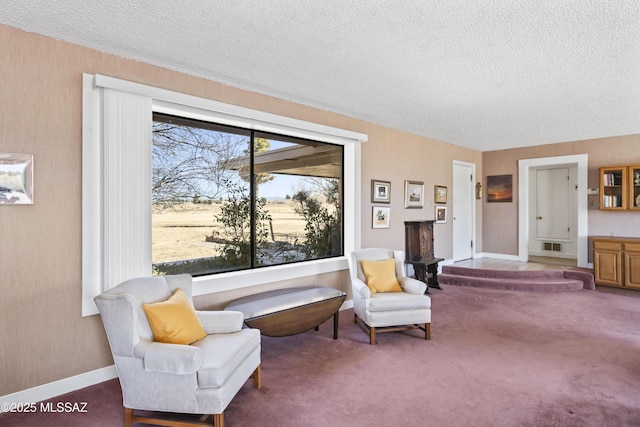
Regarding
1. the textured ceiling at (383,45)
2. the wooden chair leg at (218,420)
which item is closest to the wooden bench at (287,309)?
the wooden chair leg at (218,420)

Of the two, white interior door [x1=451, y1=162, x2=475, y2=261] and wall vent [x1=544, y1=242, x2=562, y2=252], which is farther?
wall vent [x1=544, y1=242, x2=562, y2=252]

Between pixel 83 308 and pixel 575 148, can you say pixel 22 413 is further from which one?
pixel 575 148

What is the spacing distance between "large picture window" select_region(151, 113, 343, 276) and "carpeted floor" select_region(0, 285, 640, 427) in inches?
39.6

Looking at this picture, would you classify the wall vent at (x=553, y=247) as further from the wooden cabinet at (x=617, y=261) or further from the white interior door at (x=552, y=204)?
the wooden cabinet at (x=617, y=261)

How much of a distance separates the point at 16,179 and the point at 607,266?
7.32 meters

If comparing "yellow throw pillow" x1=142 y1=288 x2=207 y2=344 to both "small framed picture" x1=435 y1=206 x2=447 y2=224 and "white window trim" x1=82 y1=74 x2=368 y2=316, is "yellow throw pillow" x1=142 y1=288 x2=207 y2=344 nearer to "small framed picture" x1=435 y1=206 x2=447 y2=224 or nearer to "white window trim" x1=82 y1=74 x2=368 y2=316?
"white window trim" x1=82 y1=74 x2=368 y2=316

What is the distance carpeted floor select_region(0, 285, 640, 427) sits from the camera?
7.09 ft

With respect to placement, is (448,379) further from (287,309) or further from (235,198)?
(235,198)

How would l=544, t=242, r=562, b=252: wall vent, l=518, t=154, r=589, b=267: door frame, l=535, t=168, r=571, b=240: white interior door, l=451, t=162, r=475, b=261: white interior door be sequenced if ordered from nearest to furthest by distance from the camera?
l=518, t=154, r=589, b=267: door frame < l=451, t=162, r=475, b=261: white interior door < l=535, t=168, r=571, b=240: white interior door < l=544, t=242, r=562, b=252: wall vent

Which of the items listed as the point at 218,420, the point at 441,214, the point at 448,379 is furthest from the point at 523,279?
the point at 218,420

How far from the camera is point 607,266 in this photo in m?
5.43

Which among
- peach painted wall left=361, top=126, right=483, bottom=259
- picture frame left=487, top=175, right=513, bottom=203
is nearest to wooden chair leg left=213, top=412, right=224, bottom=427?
peach painted wall left=361, top=126, right=483, bottom=259

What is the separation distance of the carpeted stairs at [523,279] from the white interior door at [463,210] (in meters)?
0.76

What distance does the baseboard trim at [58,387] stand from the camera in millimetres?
2314
